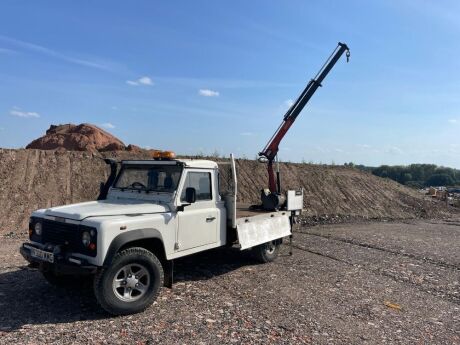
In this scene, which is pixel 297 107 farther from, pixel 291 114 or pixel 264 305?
pixel 264 305

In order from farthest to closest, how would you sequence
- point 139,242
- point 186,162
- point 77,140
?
1. point 77,140
2. point 186,162
3. point 139,242

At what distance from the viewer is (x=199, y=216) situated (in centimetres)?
675

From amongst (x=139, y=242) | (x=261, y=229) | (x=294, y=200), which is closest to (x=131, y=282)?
(x=139, y=242)

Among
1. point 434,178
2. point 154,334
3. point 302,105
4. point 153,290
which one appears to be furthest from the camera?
point 434,178

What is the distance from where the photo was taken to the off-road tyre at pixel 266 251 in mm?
8578

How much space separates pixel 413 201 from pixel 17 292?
22822mm

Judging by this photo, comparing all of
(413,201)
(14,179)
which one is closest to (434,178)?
(413,201)

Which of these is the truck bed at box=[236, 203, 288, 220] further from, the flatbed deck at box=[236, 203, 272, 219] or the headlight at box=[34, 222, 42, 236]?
the headlight at box=[34, 222, 42, 236]

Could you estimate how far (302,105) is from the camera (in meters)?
12.6

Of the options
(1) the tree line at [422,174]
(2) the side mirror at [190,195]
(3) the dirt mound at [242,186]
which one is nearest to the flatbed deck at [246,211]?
(3) the dirt mound at [242,186]

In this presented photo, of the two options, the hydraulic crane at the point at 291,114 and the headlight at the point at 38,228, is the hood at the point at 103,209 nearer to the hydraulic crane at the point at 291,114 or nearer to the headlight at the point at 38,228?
the headlight at the point at 38,228

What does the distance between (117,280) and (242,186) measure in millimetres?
14471

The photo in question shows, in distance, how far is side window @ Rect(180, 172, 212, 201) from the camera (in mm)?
6666

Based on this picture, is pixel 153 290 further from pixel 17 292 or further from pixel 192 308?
pixel 17 292
